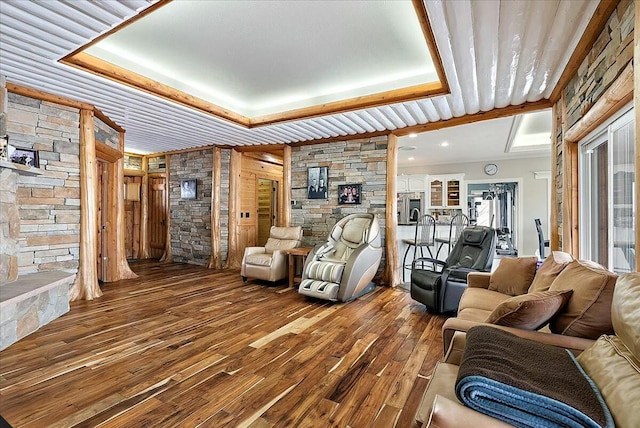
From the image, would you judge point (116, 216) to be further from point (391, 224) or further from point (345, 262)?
point (391, 224)

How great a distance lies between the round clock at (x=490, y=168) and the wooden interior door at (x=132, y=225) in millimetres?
8401

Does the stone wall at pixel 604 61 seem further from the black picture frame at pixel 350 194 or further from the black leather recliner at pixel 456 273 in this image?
the black picture frame at pixel 350 194

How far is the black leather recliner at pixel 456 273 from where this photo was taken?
3.27 meters

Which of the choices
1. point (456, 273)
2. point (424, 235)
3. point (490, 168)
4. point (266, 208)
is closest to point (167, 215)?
point (266, 208)

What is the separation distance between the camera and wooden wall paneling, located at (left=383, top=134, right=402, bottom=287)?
15.8 ft

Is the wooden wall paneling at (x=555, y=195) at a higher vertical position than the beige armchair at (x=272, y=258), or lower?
higher

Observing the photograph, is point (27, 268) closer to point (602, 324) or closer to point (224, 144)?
point (224, 144)

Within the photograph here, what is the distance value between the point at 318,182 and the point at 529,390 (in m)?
4.81

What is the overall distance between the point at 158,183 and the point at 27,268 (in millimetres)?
4085

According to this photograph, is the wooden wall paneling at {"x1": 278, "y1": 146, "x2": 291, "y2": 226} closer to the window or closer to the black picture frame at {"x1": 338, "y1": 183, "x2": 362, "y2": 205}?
the black picture frame at {"x1": 338, "y1": 183, "x2": 362, "y2": 205}

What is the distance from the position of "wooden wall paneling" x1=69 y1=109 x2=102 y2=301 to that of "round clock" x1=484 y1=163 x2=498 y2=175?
7.98 meters

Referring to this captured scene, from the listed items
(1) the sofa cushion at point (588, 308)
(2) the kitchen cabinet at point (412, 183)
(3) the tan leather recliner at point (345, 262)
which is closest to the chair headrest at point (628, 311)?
(1) the sofa cushion at point (588, 308)

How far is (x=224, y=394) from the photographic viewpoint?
1.89m

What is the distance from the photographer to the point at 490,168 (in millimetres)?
7609
